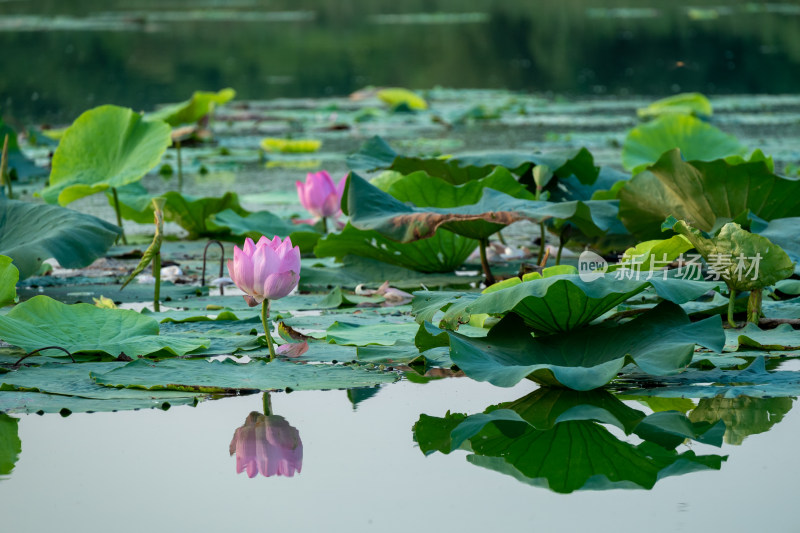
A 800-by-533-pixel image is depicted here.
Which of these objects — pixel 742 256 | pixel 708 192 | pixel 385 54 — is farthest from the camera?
pixel 385 54

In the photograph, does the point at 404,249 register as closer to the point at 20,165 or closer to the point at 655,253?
the point at 655,253

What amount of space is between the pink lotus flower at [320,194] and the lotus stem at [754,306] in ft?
4.95

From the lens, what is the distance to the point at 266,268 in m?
2.14

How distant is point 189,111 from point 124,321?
416 centimetres

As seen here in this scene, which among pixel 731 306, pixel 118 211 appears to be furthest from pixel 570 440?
pixel 118 211

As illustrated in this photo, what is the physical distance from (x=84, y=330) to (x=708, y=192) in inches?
63.3

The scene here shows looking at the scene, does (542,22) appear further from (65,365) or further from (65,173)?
(65,365)

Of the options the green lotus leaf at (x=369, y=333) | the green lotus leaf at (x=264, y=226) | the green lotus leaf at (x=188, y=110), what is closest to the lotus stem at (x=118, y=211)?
the green lotus leaf at (x=264, y=226)

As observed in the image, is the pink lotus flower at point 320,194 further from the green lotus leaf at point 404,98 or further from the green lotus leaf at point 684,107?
the green lotus leaf at point 404,98

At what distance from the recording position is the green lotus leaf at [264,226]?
348 centimetres

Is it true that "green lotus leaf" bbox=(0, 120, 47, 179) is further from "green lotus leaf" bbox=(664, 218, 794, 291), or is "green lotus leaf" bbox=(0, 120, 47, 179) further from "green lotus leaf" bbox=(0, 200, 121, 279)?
"green lotus leaf" bbox=(664, 218, 794, 291)

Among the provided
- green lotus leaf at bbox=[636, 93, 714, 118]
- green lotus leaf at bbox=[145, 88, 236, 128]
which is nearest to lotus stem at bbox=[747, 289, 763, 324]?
green lotus leaf at bbox=[145, 88, 236, 128]

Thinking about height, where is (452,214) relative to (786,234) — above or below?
above

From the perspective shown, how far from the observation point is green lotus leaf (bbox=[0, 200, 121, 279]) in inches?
104
